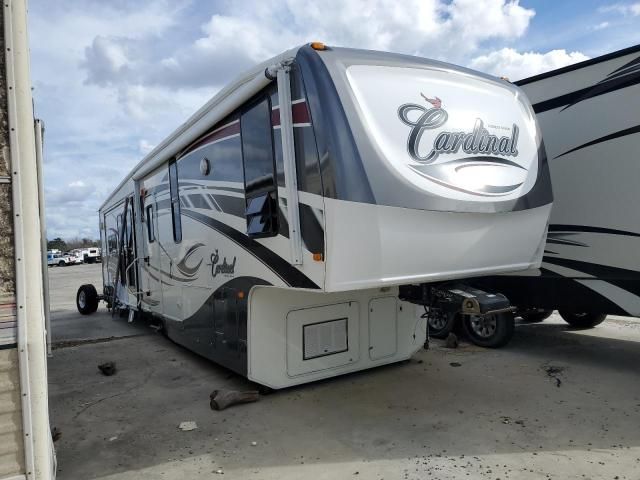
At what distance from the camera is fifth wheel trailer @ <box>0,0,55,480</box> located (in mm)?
2549

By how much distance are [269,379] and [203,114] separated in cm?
269

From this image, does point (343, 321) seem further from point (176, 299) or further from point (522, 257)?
point (176, 299)

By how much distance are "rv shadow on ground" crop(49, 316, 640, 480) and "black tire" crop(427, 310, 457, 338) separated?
0.66 m

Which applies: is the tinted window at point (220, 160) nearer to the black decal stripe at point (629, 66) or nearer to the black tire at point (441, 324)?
the black tire at point (441, 324)

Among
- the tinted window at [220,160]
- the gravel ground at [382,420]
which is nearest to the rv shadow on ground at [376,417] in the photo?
the gravel ground at [382,420]

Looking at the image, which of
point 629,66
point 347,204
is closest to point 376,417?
point 347,204

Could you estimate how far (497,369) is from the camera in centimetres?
567

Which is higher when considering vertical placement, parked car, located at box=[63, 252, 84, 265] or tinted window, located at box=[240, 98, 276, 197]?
tinted window, located at box=[240, 98, 276, 197]

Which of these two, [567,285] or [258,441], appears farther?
[567,285]

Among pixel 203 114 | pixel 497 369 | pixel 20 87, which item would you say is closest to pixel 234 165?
pixel 203 114

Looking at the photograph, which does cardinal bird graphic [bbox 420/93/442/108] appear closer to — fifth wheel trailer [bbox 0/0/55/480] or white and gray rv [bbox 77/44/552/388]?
white and gray rv [bbox 77/44/552/388]

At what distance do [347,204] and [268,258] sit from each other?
1084mm

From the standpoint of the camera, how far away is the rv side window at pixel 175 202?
6.30 metres

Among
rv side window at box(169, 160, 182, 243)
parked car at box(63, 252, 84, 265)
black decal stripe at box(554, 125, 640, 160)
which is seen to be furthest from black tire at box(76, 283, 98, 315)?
parked car at box(63, 252, 84, 265)
